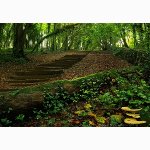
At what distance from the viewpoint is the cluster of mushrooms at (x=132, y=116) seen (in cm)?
625

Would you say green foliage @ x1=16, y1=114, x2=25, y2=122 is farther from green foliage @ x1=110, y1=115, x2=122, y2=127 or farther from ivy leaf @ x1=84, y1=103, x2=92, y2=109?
green foliage @ x1=110, y1=115, x2=122, y2=127

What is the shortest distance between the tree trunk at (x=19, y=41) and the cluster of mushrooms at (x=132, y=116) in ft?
8.56

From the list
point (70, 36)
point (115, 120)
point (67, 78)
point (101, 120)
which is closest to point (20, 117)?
point (67, 78)

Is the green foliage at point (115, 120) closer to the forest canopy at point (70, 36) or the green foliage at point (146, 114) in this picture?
the green foliage at point (146, 114)

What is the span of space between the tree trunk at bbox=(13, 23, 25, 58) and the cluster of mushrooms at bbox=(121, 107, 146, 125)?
261 centimetres

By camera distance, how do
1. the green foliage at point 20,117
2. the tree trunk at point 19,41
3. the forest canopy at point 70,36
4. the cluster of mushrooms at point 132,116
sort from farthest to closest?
the tree trunk at point 19,41 < the forest canopy at point 70,36 < the green foliage at point 20,117 < the cluster of mushrooms at point 132,116

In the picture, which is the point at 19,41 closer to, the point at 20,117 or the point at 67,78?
the point at 67,78

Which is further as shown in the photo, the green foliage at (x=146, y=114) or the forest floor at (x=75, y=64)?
the forest floor at (x=75, y=64)

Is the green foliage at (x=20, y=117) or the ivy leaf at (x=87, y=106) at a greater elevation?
the ivy leaf at (x=87, y=106)

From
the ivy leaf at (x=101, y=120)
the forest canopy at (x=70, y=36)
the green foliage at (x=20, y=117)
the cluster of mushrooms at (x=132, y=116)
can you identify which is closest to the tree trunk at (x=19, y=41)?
the forest canopy at (x=70, y=36)

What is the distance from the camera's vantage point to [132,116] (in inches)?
255

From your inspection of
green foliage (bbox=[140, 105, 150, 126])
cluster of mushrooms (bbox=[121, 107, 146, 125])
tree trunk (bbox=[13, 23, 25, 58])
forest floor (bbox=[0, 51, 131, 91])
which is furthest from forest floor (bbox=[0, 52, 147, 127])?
green foliage (bbox=[140, 105, 150, 126])
